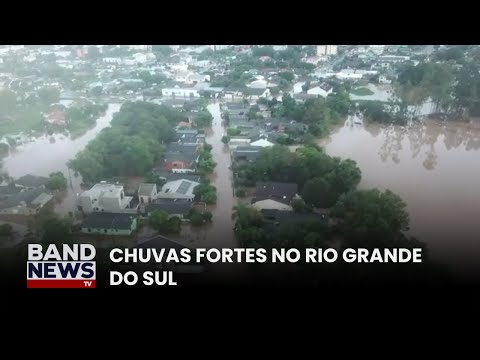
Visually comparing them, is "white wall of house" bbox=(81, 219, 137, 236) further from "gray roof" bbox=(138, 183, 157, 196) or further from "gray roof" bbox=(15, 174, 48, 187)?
"gray roof" bbox=(15, 174, 48, 187)

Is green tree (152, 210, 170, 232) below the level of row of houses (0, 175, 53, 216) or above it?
below

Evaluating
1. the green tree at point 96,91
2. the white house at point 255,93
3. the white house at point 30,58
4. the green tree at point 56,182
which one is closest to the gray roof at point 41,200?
the green tree at point 56,182

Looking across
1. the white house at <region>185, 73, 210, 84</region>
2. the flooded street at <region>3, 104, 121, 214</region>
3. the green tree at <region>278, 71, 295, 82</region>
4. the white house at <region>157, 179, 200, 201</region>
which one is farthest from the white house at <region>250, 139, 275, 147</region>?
the green tree at <region>278, 71, 295, 82</region>

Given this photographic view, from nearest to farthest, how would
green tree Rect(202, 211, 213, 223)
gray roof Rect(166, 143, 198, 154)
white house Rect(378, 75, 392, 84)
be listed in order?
green tree Rect(202, 211, 213, 223)
gray roof Rect(166, 143, 198, 154)
white house Rect(378, 75, 392, 84)

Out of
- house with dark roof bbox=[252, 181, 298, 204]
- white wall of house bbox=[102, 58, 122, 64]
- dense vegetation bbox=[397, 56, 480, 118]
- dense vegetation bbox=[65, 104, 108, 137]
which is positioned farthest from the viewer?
white wall of house bbox=[102, 58, 122, 64]

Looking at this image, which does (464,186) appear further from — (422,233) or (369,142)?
(369,142)

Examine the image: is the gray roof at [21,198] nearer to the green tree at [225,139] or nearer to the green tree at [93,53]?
the green tree at [225,139]

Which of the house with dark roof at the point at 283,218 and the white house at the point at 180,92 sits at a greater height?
the white house at the point at 180,92
